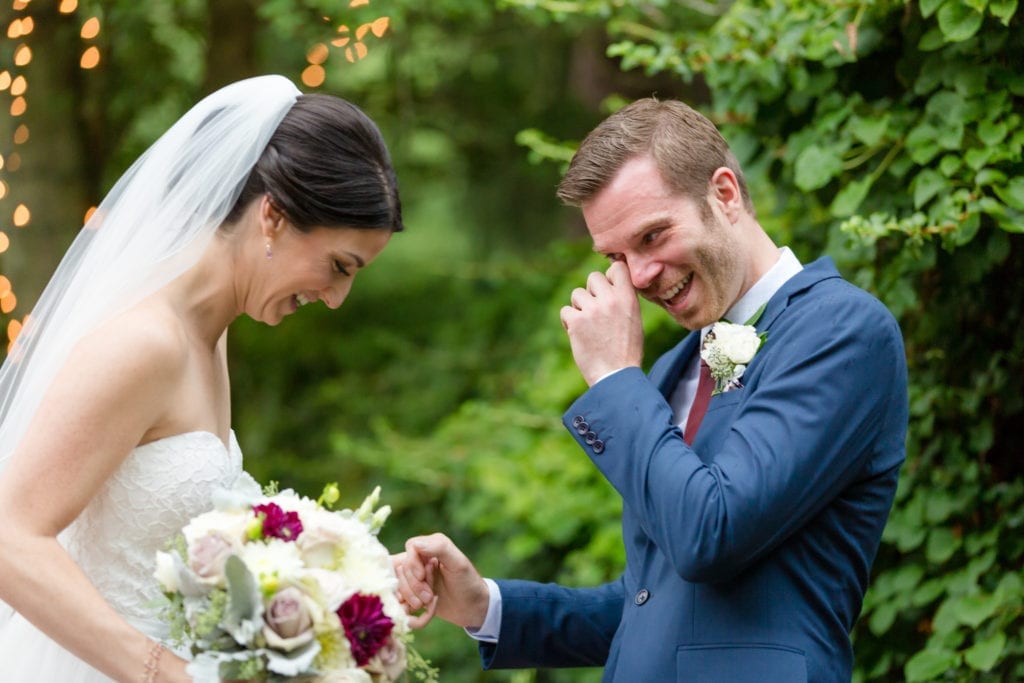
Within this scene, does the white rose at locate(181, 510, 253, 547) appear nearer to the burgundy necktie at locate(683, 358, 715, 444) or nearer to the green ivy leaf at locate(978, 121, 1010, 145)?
the burgundy necktie at locate(683, 358, 715, 444)

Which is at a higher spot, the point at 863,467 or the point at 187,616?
the point at 187,616

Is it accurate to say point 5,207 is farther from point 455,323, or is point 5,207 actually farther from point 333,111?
point 333,111

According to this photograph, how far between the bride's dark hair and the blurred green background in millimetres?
1160

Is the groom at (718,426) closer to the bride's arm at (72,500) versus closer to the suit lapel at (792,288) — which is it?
the suit lapel at (792,288)

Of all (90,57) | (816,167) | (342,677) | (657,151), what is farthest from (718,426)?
(90,57)

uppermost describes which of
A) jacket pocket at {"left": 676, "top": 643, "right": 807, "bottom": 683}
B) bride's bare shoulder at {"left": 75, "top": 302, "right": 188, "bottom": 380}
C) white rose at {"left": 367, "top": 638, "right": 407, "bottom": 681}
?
bride's bare shoulder at {"left": 75, "top": 302, "right": 188, "bottom": 380}

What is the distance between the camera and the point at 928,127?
321cm

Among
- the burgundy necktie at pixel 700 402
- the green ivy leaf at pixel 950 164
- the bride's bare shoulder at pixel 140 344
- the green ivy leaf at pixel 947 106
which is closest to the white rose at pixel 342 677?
the bride's bare shoulder at pixel 140 344

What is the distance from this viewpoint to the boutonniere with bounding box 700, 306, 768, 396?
236cm

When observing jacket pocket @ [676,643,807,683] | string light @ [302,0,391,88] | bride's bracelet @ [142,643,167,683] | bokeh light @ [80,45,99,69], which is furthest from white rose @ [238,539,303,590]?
bokeh light @ [80,45,99,69]

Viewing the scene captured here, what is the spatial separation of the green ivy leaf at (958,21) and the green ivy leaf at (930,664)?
162 centimetres

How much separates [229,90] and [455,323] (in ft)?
15.7

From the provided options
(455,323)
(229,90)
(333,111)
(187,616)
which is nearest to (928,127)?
(333,111)

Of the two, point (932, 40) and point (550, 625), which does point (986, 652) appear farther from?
point (932, 40)
